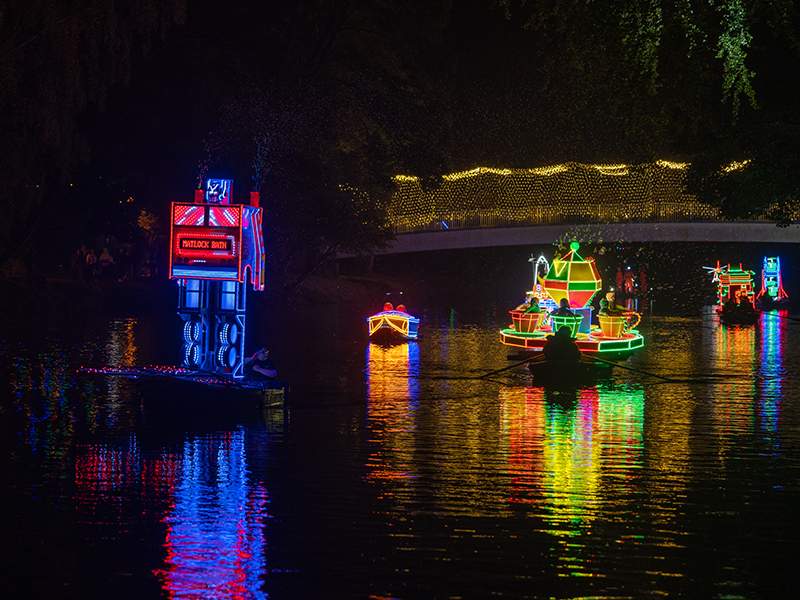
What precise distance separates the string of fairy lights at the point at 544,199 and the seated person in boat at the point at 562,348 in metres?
36.8

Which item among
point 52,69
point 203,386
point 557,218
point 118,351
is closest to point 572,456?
point 203,386

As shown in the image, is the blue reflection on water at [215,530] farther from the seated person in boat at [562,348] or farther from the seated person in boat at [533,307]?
the seated person in boat at [533,307]

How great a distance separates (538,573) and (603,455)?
545cm

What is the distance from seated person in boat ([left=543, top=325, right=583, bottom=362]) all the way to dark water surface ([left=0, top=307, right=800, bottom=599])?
1138 millimetres

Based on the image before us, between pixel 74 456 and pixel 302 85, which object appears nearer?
pixel 74 456

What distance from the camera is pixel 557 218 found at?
210 ft

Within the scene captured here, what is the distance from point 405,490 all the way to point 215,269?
7337 millimetres

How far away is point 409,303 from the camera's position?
59.9m

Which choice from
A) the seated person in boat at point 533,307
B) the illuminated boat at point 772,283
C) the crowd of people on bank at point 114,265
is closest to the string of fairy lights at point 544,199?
the illuminated boat at point 772,283

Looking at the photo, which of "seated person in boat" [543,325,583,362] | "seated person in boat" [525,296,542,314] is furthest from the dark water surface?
"seated person in boat" [525,296,542,314]

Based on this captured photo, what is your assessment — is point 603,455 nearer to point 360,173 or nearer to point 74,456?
point 74,456

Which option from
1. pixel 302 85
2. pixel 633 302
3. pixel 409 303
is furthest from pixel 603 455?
pixel 409 303

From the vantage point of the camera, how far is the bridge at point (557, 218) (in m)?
61.8

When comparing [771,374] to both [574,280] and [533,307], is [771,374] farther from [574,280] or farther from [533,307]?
[533,307]
